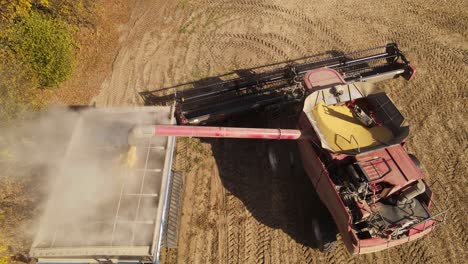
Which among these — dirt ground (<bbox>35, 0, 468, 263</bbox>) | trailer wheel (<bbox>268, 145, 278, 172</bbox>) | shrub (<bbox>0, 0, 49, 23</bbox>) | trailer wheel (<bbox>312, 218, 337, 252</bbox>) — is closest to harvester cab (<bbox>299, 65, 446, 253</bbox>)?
trailer wheel (<bbox>312, 218, 337, 252</bbox>)

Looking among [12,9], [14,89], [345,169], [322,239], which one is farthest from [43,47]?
[322,239]

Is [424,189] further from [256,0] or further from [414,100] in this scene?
[256,0]

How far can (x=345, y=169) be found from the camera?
9641 mm

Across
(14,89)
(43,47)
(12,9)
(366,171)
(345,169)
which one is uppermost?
(12,9)

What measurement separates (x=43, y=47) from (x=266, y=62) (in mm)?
8809

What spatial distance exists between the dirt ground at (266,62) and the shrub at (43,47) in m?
1.83

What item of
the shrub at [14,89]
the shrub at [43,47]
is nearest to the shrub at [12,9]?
the shrub at [43,47]

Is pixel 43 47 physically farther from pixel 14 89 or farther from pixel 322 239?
→ pixel 322 239

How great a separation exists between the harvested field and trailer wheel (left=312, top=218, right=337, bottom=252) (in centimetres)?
41

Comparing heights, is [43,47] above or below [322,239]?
above

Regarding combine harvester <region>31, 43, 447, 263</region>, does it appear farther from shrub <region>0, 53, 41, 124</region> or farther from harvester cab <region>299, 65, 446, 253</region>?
shrub <region>0, 53, 41, 124</region>

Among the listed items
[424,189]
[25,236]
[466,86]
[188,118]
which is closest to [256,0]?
[188,118]

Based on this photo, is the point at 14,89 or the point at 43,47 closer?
the point at 14,89

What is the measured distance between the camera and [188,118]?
12055mm
